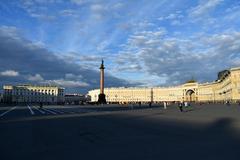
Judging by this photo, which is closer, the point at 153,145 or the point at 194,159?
the point at 194,159

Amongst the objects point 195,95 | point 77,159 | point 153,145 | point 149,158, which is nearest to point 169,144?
point 153,145

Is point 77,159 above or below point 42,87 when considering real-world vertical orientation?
below

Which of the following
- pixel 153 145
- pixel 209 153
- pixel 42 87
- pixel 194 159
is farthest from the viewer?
pixel 42 87

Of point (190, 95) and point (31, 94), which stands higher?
point (31, 94)

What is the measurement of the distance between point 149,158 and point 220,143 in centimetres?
376

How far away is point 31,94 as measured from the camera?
190000mm

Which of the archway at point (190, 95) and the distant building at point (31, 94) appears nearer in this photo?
the archway at point (190, 95)

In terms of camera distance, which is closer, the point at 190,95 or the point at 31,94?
the point at 190,95

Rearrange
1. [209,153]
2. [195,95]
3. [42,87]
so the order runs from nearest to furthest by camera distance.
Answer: [209,153] < [195,95] < [42,87]

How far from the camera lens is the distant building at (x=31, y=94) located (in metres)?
184

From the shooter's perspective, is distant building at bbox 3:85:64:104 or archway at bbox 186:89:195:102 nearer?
archway at bbox 186:89:195:102

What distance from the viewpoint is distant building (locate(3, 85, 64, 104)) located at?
184 metres

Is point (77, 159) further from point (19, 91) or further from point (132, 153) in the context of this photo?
point (19, 91)

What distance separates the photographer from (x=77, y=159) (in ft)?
26.6
